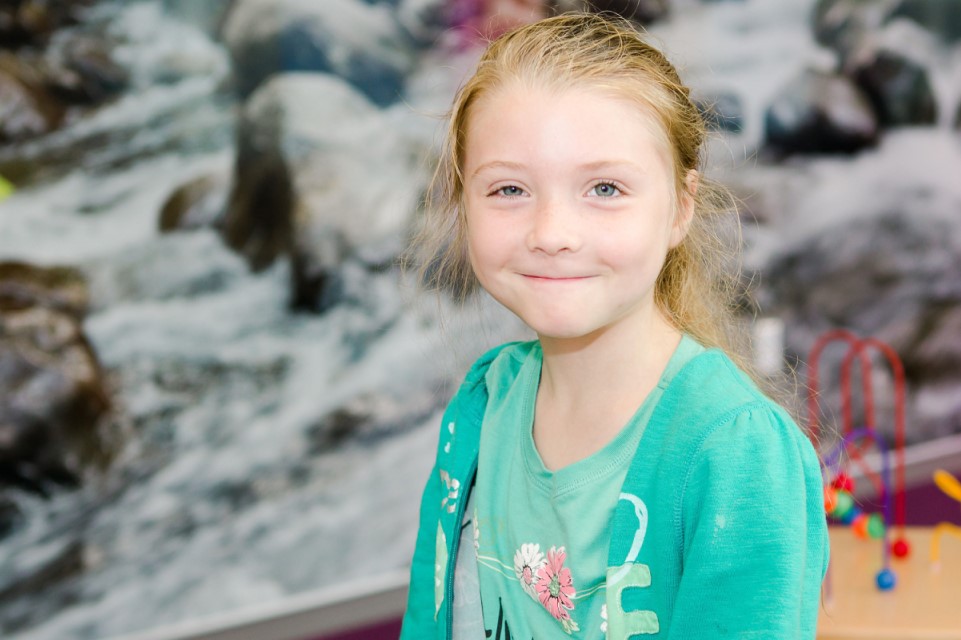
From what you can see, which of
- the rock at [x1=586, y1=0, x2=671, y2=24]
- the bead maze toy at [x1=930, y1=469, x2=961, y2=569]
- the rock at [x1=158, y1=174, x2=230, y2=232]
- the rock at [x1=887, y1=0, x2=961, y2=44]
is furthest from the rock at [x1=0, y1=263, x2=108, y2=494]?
the rock at [x1=887, y1=0, x2=961, y2=44]

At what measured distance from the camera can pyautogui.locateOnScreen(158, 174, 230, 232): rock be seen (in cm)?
184

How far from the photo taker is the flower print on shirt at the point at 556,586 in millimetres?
768

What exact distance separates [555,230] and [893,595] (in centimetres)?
102

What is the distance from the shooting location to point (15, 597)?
1753 millimetres

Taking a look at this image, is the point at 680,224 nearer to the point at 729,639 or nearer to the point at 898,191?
the point at 729,639

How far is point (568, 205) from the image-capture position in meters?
0.73

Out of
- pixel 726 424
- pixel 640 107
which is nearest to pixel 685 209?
pixel 640 107

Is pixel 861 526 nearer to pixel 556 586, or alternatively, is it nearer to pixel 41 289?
pixel 556 586

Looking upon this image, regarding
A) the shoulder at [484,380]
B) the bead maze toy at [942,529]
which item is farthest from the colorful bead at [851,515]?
the shoulder at [484,380]

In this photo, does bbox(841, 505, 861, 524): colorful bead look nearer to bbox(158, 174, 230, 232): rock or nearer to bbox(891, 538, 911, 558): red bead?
bbox(891, 538, 911, 558): red bead

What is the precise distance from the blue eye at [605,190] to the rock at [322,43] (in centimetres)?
134

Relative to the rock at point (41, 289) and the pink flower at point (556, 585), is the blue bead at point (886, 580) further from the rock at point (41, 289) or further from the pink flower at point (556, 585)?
the rock at point (41, 289)

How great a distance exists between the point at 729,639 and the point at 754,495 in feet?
0.33

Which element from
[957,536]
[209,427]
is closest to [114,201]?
[209,427]
